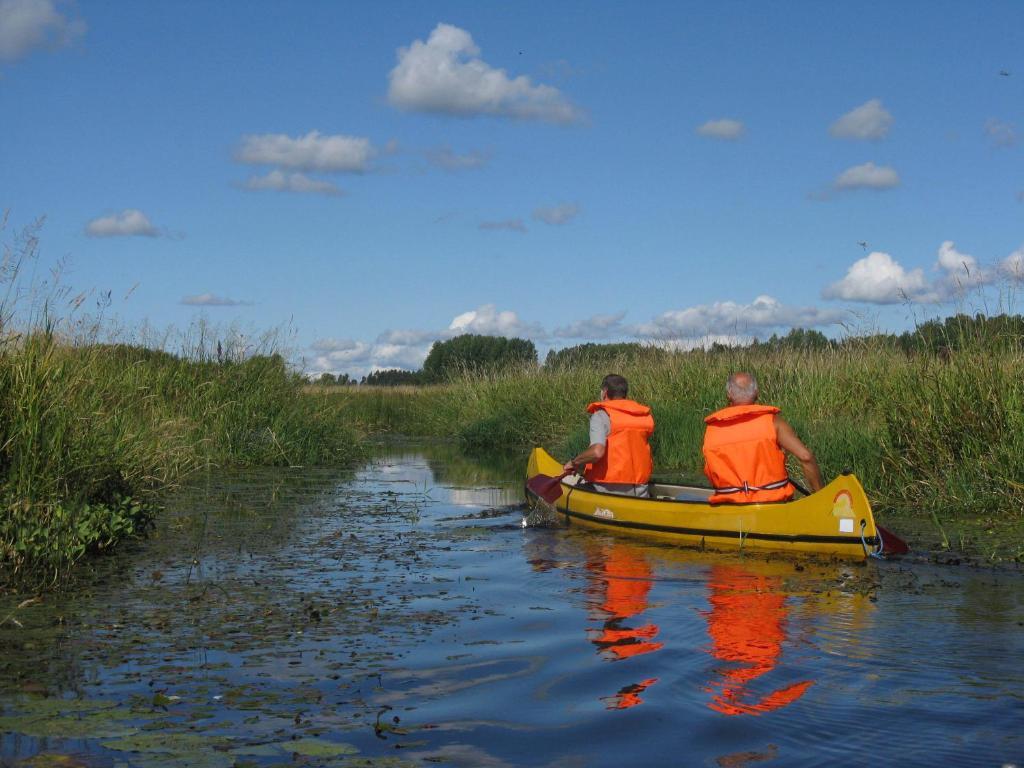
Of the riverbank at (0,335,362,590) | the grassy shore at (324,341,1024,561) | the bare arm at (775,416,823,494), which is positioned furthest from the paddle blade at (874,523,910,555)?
the riverbank at (0,335,362,590)

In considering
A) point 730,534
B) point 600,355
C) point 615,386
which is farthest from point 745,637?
point 600,355

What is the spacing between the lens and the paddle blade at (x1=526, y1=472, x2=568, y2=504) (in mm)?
12164

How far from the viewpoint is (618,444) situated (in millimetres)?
11680

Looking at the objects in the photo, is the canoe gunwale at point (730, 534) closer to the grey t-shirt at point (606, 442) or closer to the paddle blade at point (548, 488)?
the grey t-shirt at point (606, 442)

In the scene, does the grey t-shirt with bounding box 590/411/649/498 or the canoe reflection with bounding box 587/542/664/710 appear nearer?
the canoe reflection with bounding box 587/542/664/710

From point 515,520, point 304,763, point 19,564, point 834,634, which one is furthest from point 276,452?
point 304,763

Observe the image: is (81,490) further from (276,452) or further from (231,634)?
(276,452)

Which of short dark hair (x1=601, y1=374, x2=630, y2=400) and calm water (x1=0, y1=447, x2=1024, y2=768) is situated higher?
short dark hair (x1=601, y1=374, x2=630, y2=400)

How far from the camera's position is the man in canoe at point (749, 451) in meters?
9.45

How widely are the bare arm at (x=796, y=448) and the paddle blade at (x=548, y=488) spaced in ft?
9.83

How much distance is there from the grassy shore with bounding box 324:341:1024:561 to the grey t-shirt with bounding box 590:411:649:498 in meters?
2.28

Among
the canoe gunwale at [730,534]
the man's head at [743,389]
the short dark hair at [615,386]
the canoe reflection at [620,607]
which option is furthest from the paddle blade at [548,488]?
the man's head at [743,389]

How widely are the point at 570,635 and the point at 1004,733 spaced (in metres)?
2.58

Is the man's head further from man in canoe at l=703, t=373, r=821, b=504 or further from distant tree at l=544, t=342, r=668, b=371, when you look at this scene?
distant tree at l=544, t=342, r=668, b=371
